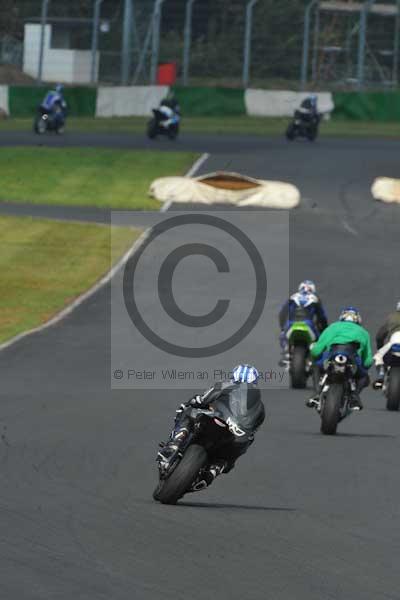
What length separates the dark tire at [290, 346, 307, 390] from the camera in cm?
2119

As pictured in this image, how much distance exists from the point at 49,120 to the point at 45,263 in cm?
2404

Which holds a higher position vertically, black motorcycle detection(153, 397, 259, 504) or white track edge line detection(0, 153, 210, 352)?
black motorcycle detection(153, 397, 259, 504)

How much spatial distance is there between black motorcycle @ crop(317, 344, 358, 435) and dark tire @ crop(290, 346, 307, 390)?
3931 millimetres

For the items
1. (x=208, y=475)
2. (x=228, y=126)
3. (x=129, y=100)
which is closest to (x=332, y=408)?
(x=208, y=475)

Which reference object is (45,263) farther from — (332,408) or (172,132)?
(172,132)

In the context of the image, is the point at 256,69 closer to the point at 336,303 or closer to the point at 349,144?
the point at 349,144

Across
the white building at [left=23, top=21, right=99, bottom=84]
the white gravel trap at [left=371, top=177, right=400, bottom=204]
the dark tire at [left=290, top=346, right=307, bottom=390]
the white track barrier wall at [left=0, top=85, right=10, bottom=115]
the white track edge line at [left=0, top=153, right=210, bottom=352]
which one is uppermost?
the white building at [left=23, top=21, right=99, bottom=84]

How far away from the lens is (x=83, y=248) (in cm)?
3534

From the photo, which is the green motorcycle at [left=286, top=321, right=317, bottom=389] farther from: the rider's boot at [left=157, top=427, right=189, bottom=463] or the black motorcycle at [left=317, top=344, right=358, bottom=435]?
the rider's boot at [left=157, top=427, right=189, bottom=463]

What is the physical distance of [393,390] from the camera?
19.2 meters

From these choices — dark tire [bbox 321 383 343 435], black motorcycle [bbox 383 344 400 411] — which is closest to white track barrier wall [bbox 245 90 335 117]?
black motorcycle [bbox 383 344 400 411]

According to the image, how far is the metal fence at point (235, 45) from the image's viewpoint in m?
66.3

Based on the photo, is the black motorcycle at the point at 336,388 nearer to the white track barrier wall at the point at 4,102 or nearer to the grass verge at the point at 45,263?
the grass verge at the point at 45,263

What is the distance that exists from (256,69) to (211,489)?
57.4 meters
